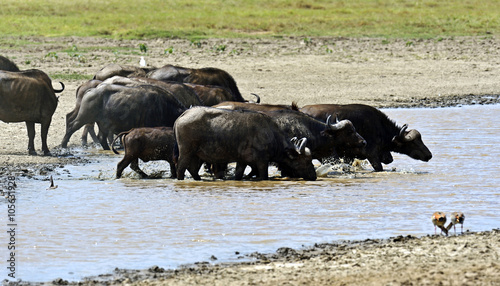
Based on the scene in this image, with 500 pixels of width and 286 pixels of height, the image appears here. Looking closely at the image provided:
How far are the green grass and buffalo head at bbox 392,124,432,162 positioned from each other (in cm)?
2001

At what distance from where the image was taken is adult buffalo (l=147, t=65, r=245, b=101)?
17781mm

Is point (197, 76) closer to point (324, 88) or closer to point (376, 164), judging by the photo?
point (376, 164)

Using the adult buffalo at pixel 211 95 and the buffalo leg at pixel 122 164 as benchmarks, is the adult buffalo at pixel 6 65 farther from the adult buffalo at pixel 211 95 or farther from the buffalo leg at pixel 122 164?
the buffalo leg at pixel 122 164

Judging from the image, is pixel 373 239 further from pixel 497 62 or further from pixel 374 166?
pixel 497 62

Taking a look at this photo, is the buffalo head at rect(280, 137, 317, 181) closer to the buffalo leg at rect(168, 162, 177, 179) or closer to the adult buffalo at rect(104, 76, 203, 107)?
the buffalo leg at rect(168, 162, 177, 179)

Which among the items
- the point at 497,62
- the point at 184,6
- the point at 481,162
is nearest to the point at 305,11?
the point at 184,6

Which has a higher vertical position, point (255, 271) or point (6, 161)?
point (255, 271)

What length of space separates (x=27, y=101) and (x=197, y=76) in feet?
15.4

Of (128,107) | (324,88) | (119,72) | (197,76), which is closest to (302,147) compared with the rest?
(128,107)

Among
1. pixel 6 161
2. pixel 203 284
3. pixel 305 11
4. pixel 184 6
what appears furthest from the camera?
pixel 184 6

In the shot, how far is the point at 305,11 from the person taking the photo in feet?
146

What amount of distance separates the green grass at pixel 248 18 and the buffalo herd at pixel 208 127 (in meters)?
18.4

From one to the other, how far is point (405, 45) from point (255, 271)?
25.5m

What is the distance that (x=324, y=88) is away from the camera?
2317 cm
